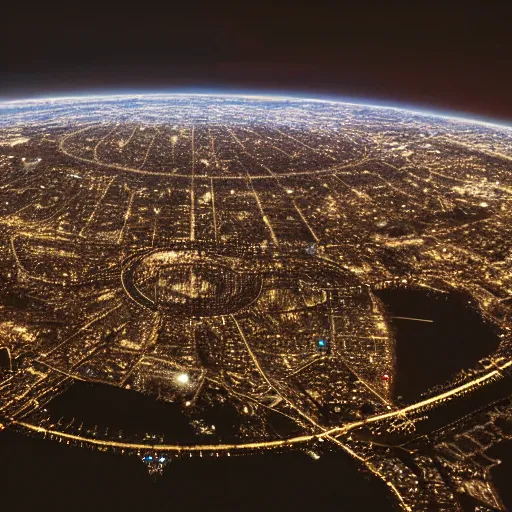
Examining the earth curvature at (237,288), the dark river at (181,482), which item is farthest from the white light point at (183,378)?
the dark river at (181,482)

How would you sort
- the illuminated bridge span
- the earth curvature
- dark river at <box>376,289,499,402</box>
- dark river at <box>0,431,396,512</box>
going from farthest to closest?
dark river at <box>376,289,499,402</box> < the earth curvature < the illuminated bridge span < dark river at <box>0,431,396,512</box>

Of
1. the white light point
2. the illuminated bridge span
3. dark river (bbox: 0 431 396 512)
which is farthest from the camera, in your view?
the white light point

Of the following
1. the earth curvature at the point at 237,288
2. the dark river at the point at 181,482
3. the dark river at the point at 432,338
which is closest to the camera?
the dark river at the point at 181,482

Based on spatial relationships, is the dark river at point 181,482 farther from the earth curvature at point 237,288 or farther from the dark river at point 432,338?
the dark river at point 432,338

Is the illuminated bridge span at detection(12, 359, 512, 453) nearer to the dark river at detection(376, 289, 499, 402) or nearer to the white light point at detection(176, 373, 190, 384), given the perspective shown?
Answer: the dark river at detection(376, 289, 499, 402)

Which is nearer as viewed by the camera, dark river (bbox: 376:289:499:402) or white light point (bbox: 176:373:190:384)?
white light point (bbox: 176:373:190:384)

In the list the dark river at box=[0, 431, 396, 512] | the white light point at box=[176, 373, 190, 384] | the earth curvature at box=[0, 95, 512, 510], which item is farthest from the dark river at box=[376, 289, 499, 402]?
the white light point at box=[176, 373, 190, 384]

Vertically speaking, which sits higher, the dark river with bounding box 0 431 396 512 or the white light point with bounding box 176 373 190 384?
the white light point with bounding box 176 373 190 384

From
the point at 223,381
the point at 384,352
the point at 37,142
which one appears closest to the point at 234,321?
the point at 223,381

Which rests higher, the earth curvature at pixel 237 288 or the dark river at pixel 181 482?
the earth curvature at pixel 237 288

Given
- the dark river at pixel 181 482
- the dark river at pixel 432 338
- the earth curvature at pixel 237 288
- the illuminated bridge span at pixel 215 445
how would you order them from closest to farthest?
the dark river at pixel 181 482, the illuminated bridge span at pixel 215 445, the earth curvature at pixel 237 288, the dark river at pixel 432 338
